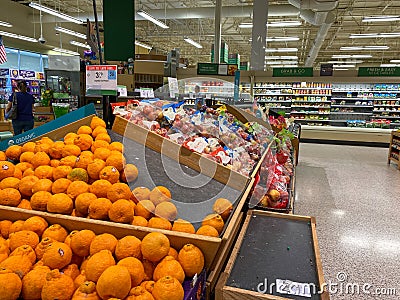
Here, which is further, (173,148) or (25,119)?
(25,119)

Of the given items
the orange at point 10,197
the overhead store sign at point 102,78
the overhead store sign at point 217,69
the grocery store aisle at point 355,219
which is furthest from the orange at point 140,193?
the overhead store sign at point 217,69

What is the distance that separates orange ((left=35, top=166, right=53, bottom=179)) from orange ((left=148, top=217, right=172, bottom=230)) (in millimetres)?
652

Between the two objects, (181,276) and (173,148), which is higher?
(173,148)

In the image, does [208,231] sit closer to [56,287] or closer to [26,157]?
[56,287]

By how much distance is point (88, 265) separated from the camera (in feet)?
3.58

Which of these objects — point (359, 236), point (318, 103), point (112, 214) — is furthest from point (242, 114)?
point (318, 103)

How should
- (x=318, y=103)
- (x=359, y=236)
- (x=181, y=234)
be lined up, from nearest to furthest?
(x=181, y=234), (x=359, y=236), (x=318, y=103)

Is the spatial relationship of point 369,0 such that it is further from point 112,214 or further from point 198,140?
point 112,214

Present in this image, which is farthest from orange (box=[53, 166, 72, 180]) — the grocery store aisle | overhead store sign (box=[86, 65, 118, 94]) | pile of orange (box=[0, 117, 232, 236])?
the grocery store aisle

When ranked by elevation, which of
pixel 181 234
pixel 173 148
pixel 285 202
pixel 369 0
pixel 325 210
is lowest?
pixel 325 210

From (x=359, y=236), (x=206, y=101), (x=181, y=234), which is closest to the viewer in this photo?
(x=181, y=234)

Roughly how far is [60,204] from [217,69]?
390 inches

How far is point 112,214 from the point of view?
1.32 metres

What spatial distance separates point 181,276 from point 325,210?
3.80m
